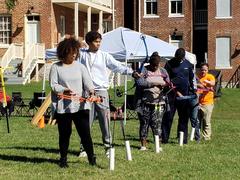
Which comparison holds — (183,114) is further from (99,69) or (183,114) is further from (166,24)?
(166,24)

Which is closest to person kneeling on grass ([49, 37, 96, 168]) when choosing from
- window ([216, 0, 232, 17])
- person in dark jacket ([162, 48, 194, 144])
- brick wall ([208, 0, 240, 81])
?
person in dark jacket ([162, 48, 194, 144])

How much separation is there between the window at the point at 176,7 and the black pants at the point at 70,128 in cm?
3733

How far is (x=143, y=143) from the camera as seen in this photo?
12.1 meters

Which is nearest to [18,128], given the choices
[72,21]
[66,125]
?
[66,125]

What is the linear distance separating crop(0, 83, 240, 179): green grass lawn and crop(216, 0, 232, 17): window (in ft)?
101

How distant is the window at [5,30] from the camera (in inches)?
1649

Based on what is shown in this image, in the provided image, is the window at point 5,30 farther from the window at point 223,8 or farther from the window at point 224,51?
the window at point 223,8

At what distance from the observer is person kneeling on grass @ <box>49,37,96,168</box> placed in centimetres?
969

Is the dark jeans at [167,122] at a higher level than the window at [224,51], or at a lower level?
lower

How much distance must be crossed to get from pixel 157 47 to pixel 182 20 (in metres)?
26.1

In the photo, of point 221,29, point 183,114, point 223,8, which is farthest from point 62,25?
point 183,114

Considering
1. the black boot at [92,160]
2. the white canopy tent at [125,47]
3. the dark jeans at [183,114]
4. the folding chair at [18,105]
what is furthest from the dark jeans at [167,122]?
the folding chair at [18,105]

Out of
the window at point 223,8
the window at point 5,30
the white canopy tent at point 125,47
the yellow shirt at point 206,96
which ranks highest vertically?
the window at point 223,8

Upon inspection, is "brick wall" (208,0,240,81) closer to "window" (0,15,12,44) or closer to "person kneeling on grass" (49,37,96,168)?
"window" (0,15,12,44)
